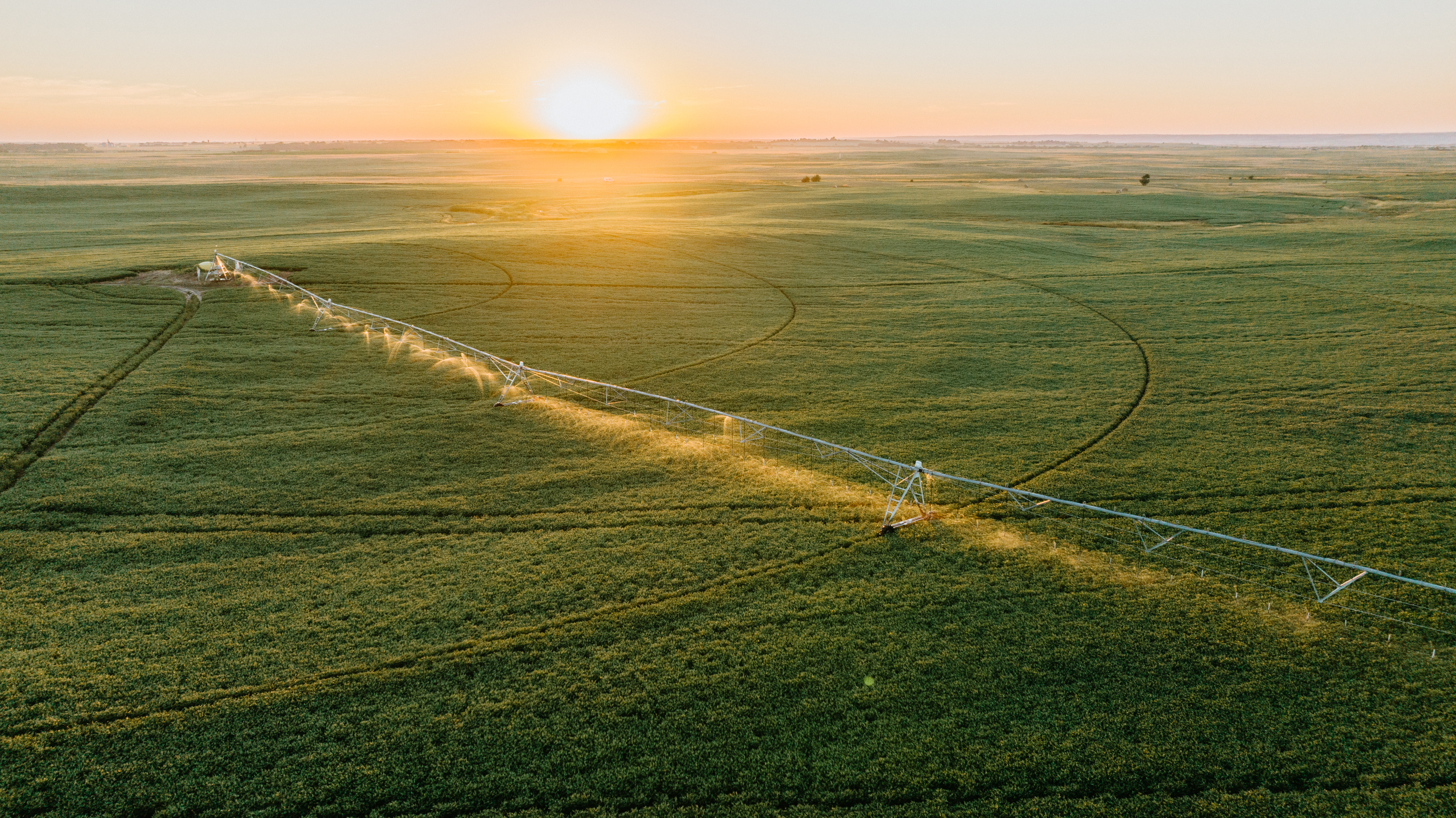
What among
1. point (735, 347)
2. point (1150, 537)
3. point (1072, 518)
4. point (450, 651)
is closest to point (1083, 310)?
point (735, 347)

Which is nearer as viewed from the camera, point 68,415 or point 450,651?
point 450,651

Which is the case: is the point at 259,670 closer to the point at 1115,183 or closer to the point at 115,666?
the point at 115,666

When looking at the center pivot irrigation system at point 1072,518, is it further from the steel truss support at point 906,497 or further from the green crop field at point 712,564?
the green crop field at point 712,564

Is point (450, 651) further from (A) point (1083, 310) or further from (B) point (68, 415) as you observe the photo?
(A) point (1083, 310)

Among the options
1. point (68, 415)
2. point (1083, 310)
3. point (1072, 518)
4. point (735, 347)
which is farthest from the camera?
point (1083, 310)

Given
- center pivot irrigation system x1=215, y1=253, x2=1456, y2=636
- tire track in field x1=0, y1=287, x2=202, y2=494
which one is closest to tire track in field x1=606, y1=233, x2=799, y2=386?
center pivot irrigation system x1=215, y1=253, x2=1456, y2=636

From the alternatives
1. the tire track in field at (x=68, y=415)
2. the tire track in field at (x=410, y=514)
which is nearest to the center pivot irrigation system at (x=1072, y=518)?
the tire track in field at (x=410, y=514)
